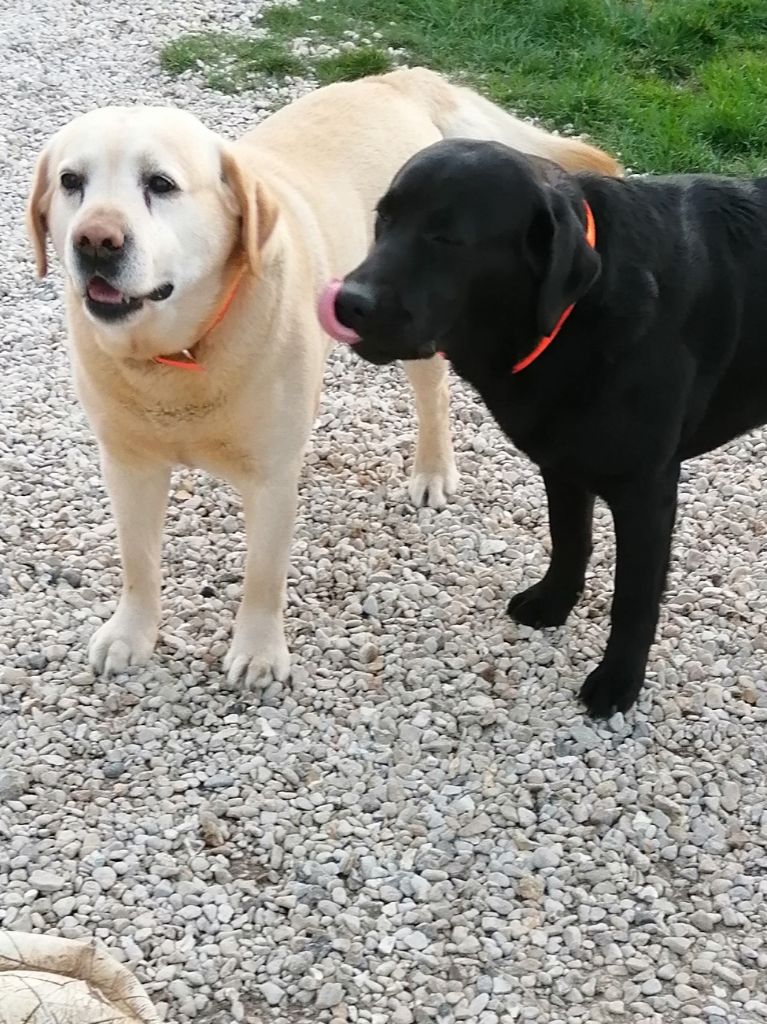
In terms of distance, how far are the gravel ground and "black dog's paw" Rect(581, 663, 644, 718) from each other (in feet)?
0.15

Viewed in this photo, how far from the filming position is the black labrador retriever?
7.07 feet

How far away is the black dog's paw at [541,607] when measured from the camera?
9.74 feet

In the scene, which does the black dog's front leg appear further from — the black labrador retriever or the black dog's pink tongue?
the black dog's pink tongue

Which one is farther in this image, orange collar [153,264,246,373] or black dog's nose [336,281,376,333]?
orange collar [153,264,246,373]

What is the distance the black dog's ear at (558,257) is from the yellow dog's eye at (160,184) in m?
0.71

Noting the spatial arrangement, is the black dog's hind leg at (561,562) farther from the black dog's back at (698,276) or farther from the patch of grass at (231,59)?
the patch of grass at (231,59)

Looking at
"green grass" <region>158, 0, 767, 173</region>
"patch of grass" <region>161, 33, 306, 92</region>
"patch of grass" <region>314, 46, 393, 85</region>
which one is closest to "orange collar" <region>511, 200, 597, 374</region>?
"green grass" <region>158, 0, 767, 173</region>

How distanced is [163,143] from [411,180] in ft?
1.66

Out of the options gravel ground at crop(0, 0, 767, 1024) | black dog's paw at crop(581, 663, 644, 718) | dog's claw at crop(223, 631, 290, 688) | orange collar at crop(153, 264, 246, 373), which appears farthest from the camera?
dog's claw at crop(223, 631, 290, 688)

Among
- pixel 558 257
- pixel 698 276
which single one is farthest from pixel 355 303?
pixel 698 276

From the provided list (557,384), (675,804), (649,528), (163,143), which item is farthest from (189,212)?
(675,804)

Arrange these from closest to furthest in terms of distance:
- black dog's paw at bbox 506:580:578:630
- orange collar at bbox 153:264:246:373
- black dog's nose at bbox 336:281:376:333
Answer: black dog's nose at bbox 336:281:376:333, orange collar at bbox 153:264:246:373, black dog's paw at bbox 506:580:578:630

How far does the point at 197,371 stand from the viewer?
2.48m

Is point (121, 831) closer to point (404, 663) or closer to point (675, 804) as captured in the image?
point (404, 663)
